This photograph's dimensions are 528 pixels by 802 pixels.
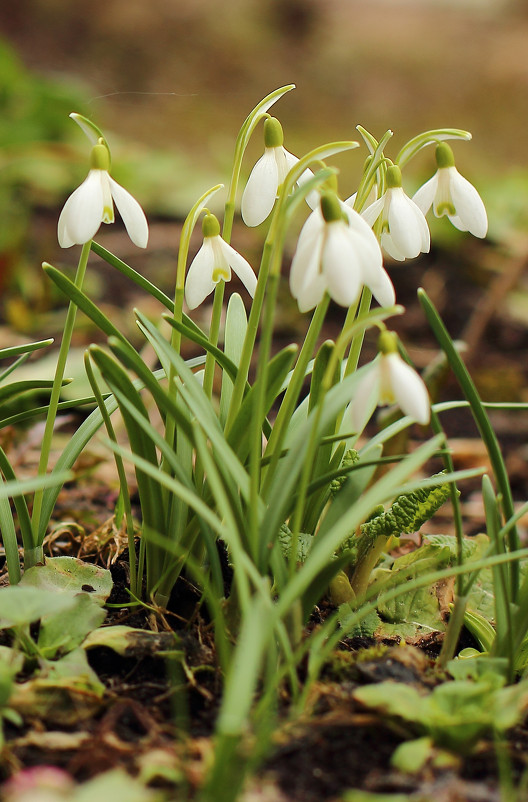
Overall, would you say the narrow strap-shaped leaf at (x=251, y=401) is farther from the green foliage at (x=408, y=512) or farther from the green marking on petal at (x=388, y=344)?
the green foliage at (x=408, y=512)

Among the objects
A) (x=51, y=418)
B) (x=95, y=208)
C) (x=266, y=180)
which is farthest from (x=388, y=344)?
(x=51, y=418)

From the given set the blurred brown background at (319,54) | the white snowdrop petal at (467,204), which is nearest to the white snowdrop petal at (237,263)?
the white snowdrop petal at (467,204)

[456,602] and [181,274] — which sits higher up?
[181,274]

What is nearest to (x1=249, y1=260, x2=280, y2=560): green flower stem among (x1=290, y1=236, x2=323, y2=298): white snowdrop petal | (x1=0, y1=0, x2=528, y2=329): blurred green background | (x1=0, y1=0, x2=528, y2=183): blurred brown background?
(x1=290, y1=236, x2=323, y2=298): white snowdrop petal

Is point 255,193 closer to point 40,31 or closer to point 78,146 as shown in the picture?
point 78,146

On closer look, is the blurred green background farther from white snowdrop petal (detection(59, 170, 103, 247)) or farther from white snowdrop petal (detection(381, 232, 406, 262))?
white snowdrop petal (detection(59, 170, 103, 247))

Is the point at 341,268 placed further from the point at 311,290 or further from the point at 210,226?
the point at 210,226
